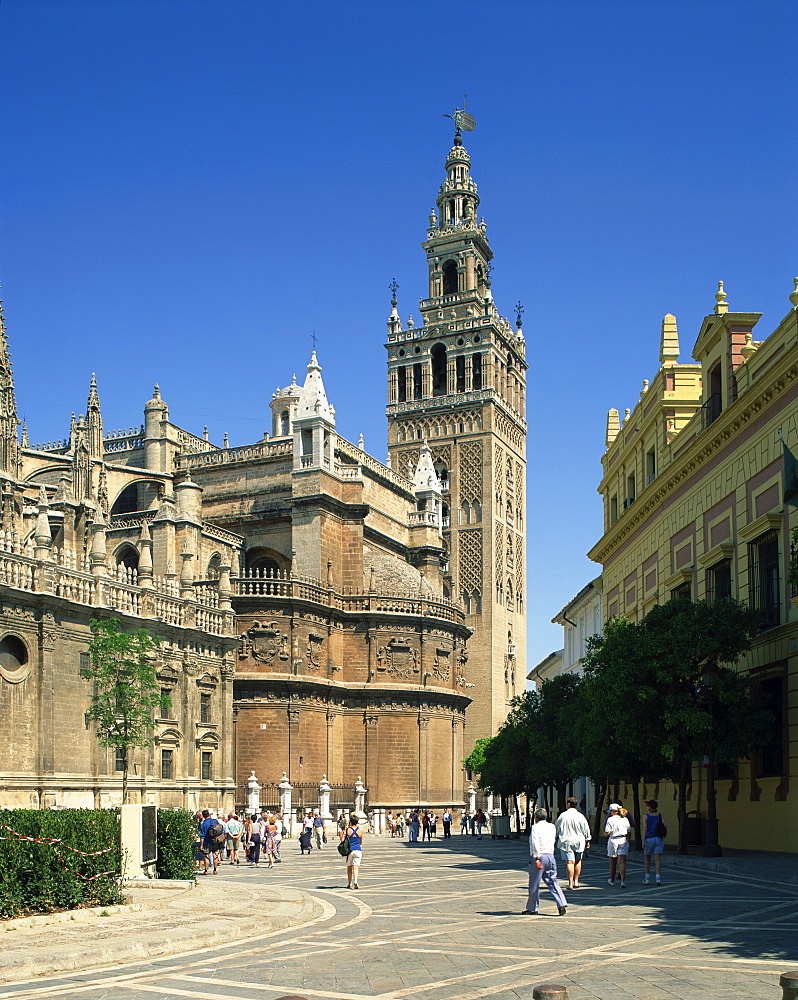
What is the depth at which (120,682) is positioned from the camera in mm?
32906

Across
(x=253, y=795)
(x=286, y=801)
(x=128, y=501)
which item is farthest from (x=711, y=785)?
(x=128, y=501)

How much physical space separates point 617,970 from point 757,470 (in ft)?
57.2

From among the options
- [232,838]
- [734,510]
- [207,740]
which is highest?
[734,510]

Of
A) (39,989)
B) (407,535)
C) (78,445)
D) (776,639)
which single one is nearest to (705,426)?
(776,639)

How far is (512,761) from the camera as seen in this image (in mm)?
47062

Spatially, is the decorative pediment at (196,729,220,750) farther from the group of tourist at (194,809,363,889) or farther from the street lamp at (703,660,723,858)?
the street lamp at (703,660,723,858)

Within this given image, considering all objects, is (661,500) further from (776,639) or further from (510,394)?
(510,394)

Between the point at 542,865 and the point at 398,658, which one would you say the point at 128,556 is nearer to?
the point at 398,658

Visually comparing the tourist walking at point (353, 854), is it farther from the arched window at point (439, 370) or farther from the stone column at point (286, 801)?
the arched window at point (439, 370)

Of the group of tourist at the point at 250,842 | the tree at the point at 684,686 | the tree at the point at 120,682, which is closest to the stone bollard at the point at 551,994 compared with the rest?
the group of tourist at the point at 250,842

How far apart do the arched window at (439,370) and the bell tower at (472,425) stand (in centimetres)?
10

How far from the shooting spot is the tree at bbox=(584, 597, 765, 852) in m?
24.8

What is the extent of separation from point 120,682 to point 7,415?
40.8ft

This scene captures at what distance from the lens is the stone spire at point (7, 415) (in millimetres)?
39438
